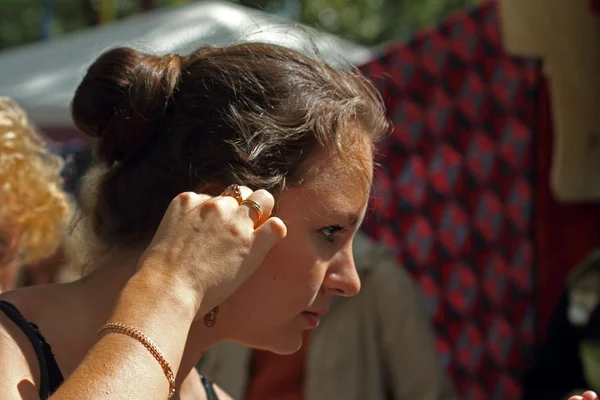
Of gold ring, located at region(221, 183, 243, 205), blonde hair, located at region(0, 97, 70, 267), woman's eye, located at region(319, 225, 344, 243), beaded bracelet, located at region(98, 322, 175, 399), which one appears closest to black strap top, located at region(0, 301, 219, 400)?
beaded bracelet, located at region(98, 322, 175, 399)

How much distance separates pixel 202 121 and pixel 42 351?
46cm

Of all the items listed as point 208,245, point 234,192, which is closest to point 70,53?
point 234,192

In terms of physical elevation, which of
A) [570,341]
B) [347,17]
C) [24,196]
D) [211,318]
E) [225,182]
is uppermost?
[225,182]

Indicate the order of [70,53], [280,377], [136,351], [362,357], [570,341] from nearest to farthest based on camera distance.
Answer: [136,351], [570,341], [280,377], [362,357], [70,53]

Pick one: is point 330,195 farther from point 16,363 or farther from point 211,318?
point 16,363

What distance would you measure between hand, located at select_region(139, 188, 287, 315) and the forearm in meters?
0.03

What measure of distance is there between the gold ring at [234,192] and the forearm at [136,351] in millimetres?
211

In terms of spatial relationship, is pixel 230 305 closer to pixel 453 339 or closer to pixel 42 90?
pixel 453 339

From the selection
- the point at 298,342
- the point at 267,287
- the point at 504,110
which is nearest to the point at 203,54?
the point at 267,287

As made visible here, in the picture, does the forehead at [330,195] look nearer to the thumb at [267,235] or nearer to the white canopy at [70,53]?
the thumb at [267,235]

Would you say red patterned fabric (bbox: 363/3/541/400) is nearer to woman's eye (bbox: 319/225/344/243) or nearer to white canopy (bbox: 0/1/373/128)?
white canopy (bbox: 0/1/373/128)

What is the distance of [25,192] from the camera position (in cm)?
218

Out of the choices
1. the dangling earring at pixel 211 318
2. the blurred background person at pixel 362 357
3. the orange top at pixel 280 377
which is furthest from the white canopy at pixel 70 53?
the dangling earring at pixel 211 318

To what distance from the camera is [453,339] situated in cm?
384
